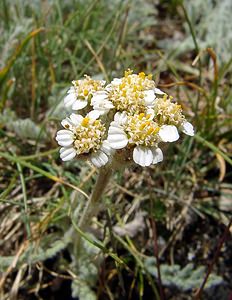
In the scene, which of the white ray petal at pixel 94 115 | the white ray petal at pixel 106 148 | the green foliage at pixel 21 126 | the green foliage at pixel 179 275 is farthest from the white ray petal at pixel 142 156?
the green foliage at pixel 21 126

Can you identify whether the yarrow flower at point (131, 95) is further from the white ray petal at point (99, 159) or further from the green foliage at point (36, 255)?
the green foliage at point (36, 255)

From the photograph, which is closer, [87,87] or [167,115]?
[167,115]

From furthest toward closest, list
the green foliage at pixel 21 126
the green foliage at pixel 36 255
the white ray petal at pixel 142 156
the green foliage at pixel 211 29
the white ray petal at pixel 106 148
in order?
the green foliage at pixel 211 29, the green foliage at pixel 21 126, the green foliage at pixel 36 255, the white ray petal at pixel 106 148, the white ray petal at pixel 142 156

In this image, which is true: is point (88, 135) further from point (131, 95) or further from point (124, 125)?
point (131, 95)

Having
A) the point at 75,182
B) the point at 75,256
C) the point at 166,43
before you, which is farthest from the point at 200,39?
the point at 75,256

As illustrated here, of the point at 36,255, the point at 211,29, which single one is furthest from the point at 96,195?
the point at 211,29

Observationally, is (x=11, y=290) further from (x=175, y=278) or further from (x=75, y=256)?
(x=175, y=278)
